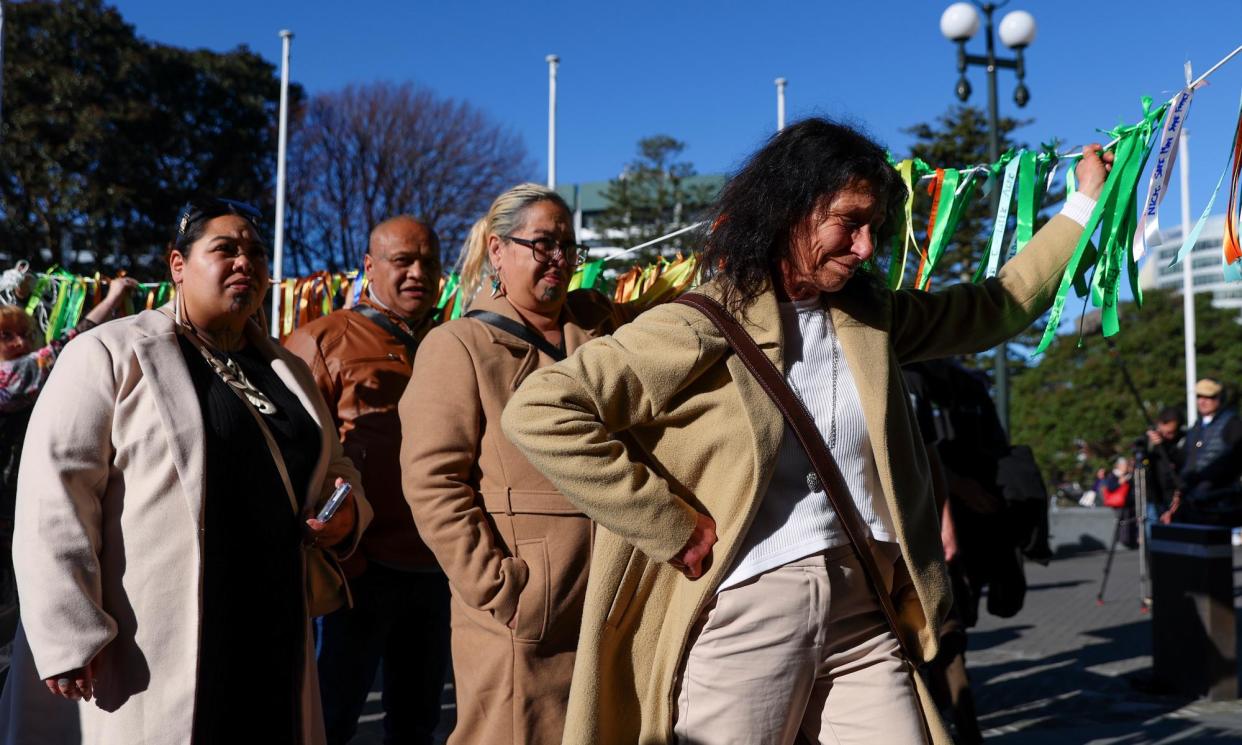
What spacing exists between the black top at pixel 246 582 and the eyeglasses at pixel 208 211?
355 millimetres

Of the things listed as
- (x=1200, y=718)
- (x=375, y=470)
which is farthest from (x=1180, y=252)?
(x=1200, y=718)

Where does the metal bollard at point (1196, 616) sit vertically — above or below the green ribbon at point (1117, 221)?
below

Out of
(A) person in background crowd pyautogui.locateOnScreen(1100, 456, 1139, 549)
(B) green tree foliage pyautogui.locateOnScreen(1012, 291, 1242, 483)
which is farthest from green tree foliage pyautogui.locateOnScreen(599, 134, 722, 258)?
(A) person in background crowd pyautogui.locateOnScreen(1100, 456, 1139, 549)

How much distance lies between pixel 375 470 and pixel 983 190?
8.21 ft

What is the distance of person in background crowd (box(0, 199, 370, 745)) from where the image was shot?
270 cm

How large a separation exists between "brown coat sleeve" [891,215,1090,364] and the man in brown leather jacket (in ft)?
5.92

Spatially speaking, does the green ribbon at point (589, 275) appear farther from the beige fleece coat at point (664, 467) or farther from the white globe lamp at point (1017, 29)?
the white globe lamp at point (1017, 29)

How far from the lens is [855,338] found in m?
2.70

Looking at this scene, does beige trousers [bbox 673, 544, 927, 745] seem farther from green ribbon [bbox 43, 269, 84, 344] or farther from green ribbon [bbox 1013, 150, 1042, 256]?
green ribbon [bbox 43, 269, 84, 344]

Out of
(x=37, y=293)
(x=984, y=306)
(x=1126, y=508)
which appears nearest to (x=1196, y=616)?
(x=984, y=306)

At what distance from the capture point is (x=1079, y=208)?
3189mm

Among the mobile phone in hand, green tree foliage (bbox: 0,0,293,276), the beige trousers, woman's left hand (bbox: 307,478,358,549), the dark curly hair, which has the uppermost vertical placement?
green tree foliage (bbox: 0,0,293,276)

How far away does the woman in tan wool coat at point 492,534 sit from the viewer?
3.12m

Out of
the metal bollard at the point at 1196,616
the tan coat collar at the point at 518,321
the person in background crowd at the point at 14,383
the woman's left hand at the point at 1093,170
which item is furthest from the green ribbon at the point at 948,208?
the metal bollard at the point at 1196,616
